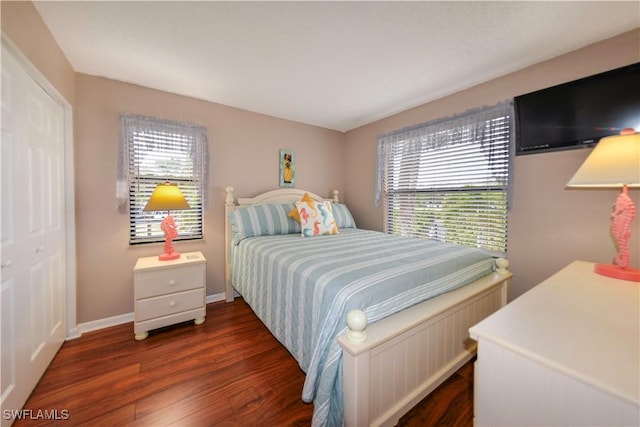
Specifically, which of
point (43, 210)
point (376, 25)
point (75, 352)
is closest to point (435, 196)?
point (376, 25)

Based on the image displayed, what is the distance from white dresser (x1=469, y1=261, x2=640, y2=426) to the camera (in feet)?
1.95

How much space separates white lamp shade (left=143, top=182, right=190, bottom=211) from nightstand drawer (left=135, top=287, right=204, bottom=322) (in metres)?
0.77

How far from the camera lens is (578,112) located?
1.83m

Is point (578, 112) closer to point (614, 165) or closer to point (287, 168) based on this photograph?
point (614, 165)

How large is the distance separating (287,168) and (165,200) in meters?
1.60

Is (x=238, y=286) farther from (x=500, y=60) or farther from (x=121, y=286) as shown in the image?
(x=500, y=60)

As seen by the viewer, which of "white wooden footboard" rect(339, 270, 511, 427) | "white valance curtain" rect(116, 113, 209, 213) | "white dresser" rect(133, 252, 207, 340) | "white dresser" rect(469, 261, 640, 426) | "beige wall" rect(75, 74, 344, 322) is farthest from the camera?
"white valance curtain" rect(116, 113, 209, 213)

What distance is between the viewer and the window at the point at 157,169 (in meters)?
2.33

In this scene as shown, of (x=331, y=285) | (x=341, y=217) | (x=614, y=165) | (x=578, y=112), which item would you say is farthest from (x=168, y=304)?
(x=578, y=112)

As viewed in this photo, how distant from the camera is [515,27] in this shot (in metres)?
1.62

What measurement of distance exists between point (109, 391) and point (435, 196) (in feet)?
10.4

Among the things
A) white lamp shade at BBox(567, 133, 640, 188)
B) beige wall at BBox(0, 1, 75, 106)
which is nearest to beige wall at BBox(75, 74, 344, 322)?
beige wall at BBox(0, 1, 75, 106)

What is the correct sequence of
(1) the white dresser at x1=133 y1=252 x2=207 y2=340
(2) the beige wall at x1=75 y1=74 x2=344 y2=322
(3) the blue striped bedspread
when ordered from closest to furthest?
(3) the blue striped bedspread, (1) the white dresser at x1=133 y1=252 x2=207 y2=340, (2) the beige wall at x1=75 y1=74 x2=344 y2=322

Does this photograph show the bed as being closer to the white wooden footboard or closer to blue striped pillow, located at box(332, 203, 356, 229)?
the white wooden footboard
